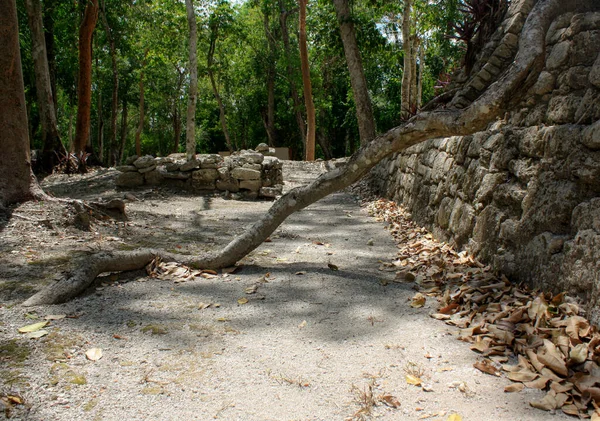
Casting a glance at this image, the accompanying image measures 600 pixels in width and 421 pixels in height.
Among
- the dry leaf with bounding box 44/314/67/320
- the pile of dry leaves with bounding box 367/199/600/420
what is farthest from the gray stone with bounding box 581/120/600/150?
the dry leaf with bounding box 44/314/67/320

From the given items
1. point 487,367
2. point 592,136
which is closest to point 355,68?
point 592,136

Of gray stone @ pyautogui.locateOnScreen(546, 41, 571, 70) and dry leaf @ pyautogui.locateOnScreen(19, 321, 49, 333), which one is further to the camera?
gray stone @ pyautogui.locateOnScreen(546, 41, 571, 70)

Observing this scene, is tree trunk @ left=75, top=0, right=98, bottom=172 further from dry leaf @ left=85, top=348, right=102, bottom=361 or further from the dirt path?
dry leaf @ left=85, top=348, right=102, bottom=361

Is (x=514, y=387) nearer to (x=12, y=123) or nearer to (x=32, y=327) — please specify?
(x=32, y=327)

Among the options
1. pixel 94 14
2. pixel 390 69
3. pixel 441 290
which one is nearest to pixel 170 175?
pixel 94 14

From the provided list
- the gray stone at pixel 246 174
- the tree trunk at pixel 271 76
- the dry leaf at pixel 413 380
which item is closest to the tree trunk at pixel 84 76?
the gray stone at pixel 246 174

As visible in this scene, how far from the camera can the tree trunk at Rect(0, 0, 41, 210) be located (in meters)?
5.13

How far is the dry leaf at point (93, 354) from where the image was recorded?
238 centimetres

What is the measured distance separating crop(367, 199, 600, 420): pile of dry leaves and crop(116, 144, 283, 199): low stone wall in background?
6266mm

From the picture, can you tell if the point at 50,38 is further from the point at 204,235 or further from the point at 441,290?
the point at 441,290

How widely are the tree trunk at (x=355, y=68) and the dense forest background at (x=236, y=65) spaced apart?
35 centimetres

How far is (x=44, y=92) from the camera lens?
1164 centimetres

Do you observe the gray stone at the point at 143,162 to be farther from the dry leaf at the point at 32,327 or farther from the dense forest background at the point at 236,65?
the dry leaf at the point at 32,327

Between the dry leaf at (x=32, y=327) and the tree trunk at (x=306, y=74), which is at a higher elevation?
the tree trunk at (x=306, y=74)
